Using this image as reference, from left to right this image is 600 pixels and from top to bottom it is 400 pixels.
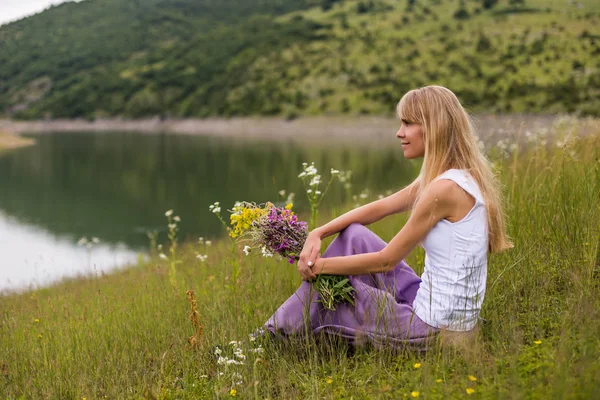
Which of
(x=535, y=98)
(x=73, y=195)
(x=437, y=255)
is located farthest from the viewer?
(x=535, y=98)

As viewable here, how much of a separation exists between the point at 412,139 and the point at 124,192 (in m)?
21.1

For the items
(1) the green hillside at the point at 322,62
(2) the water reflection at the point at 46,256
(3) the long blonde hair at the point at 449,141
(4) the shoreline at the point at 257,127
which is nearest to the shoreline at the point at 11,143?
(4) the shoreline at the point at 257,127

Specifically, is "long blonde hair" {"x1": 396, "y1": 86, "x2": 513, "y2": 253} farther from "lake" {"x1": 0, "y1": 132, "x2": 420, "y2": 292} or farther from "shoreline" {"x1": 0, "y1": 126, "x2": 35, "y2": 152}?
"shoreline" {"x1": 0, "y1": 126, "x2": 35, "y2": 152}

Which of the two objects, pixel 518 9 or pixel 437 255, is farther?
pixel 518 9

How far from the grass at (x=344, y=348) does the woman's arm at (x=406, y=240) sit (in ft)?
1.45

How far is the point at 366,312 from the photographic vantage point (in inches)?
115

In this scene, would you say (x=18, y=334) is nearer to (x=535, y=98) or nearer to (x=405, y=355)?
(x=405, y=355)

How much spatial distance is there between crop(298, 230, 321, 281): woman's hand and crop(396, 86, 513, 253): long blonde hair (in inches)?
26.7

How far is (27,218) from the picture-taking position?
17297 mm

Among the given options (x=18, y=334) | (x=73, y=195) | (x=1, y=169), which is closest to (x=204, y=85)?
(x=1, y=169)

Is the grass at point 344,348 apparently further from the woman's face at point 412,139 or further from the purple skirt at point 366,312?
the woman's face at point 412,139

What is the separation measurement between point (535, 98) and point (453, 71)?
1280cm

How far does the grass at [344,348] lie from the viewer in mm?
2342

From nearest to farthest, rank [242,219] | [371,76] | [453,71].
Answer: [242,219] < [453,71] < [371,76]
